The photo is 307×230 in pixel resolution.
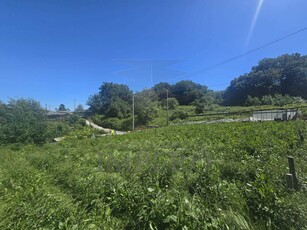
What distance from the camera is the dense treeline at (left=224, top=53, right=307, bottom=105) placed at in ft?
160

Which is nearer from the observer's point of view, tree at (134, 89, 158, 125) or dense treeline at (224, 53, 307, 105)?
tree at (134, 89, 158, 125)

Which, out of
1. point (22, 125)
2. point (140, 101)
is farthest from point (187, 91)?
point (22, 125)

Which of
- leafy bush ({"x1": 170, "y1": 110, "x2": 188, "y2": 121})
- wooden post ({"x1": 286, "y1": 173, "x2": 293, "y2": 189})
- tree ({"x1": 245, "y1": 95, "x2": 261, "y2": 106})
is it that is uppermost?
tree ({"x1": 245, "y1": 95, "x2": 261, "y2": 106})

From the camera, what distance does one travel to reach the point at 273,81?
172 ft

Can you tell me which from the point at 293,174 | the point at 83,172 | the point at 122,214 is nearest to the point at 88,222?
the point at 122,214

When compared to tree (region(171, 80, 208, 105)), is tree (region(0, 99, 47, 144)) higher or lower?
lower

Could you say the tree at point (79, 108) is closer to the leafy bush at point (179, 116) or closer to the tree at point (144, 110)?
the tree at point (144, 110)

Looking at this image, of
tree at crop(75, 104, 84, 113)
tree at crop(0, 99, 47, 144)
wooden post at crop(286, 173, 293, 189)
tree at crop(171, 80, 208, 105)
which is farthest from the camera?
tree at crop(171, 80, 208, 105)

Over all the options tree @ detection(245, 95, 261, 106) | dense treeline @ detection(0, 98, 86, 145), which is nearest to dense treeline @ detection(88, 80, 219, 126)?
tree @ detection(245, 95, 261, 106)

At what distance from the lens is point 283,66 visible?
5497 cm

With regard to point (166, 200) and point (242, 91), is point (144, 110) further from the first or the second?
point (242, 91)

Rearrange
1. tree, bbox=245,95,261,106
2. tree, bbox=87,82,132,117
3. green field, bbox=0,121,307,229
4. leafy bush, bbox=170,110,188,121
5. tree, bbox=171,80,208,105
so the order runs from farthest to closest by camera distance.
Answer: tree, bbox=171,80,208,105
tree, bbox=87,82,132,117
tree, bbox=245,95,261,106
leafy bush, bbox=170,110,188,121
green field, bbox=0,121,307,229

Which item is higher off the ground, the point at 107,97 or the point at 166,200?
the point at 107,97

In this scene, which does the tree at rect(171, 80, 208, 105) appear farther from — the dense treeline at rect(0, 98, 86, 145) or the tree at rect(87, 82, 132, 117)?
the dense treeline at rect(0, 98, 86, 145)
